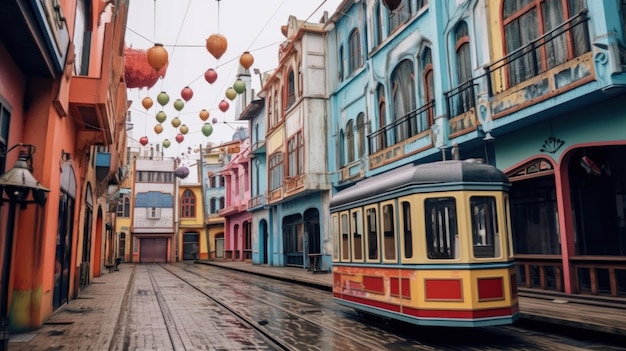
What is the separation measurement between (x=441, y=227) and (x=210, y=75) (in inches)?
385

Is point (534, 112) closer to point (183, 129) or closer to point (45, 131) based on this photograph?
point (45, 131)

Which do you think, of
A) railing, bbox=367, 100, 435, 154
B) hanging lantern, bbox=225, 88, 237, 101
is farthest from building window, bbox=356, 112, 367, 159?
hanging lantern, bbox=225, 88, 237, 101

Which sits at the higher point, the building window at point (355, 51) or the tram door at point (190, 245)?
the building window at point (355, 51)

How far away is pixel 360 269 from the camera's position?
9609 millimetres

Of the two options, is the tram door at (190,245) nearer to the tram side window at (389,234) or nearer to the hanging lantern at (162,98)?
the hanging lantern at (162,98)

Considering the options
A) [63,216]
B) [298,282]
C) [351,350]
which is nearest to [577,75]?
[351,350]

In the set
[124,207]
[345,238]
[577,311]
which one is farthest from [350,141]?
[124,207]

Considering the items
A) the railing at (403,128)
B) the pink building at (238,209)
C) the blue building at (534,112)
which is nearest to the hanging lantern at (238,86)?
the railing at (403,128)

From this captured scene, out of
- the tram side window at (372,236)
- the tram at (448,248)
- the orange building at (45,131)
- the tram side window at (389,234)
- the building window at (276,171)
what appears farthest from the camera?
the building window at (276,171)

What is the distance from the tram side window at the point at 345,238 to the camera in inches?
401

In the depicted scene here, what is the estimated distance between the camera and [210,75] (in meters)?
15.1

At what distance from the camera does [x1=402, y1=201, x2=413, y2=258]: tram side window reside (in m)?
8.01

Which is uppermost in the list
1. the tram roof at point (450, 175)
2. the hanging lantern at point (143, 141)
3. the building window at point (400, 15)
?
the building window at point (400, 15)

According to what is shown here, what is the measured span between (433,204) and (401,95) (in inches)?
399
